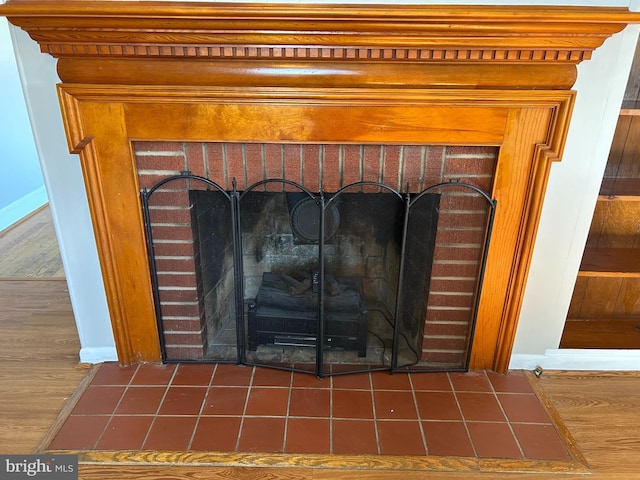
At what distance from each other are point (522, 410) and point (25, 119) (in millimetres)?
3735

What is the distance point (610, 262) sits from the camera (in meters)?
1.82

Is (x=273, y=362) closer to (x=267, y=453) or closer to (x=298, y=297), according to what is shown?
(x=298, y=297)

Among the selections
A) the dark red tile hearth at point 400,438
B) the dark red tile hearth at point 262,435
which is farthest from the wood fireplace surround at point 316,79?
the dark red tile hearth at point 262,435

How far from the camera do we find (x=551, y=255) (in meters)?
1.71

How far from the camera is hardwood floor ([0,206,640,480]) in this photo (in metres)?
1.46

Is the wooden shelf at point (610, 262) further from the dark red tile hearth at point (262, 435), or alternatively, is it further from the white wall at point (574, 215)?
the dark red tile hearth at point (262, 435)

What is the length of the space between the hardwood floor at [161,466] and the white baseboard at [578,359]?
0.12 feet

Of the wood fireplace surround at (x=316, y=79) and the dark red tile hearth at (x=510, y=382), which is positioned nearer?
the wood fireplace surround at (x=316, y=79)

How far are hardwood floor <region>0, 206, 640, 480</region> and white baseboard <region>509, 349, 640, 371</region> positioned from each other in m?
0.04

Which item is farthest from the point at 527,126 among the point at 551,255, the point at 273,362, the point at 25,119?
the point at 25,119

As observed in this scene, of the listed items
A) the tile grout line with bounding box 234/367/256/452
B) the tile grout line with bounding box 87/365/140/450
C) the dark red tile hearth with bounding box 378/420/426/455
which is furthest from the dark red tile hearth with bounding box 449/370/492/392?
the tile grout line with bounding box 87/365/140/450
